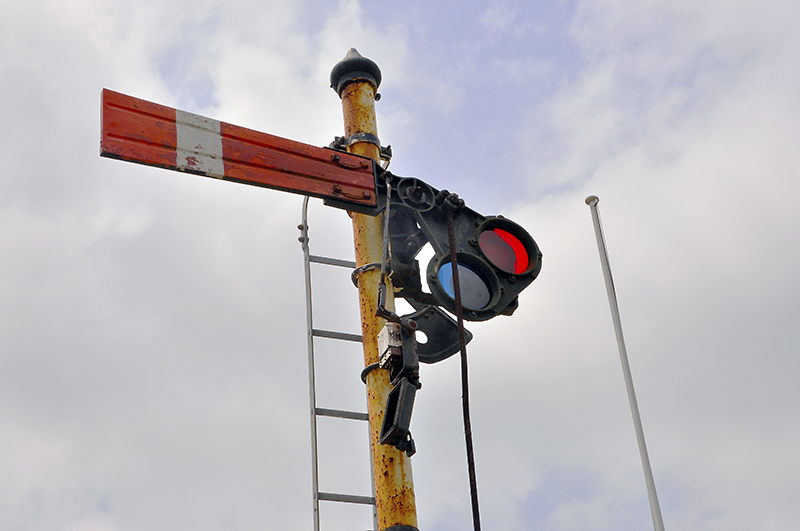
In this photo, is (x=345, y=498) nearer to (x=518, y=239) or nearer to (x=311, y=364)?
(x=311, y=364)

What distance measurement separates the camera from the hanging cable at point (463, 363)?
12.3 feet

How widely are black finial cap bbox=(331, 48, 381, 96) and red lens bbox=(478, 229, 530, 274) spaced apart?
126cm

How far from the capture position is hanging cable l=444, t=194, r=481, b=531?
3.74 meters

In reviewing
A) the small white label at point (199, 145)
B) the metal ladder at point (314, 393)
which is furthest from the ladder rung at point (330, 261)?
the small white label at point (199, 145)

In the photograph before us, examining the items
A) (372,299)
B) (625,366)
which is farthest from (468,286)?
(625,366)

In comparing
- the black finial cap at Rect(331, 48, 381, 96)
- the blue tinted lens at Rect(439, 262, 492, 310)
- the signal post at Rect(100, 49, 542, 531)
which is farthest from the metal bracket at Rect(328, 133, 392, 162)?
the blue tinted lens at Rect(439, 262, 492, 310)

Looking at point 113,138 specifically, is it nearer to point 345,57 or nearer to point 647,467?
point 345,57

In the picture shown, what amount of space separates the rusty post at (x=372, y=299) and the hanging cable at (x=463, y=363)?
0.36m

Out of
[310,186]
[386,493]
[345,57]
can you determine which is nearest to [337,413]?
[386,493]

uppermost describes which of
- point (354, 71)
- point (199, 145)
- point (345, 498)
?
point (354, 71)

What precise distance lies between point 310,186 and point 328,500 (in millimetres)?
1699

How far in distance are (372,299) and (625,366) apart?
3.33m

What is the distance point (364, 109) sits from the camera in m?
5.13

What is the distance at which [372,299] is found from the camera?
450 cm
